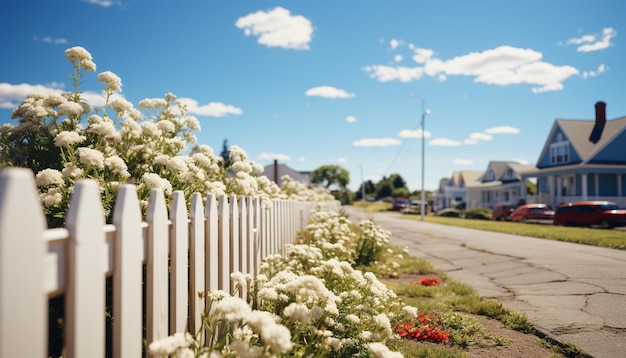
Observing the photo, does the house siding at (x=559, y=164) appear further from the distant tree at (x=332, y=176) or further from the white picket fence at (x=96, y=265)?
the distant tree at (x=332, y=176)

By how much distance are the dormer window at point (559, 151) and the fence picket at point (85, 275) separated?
121ft

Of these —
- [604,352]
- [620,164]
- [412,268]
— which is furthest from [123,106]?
[620,164]

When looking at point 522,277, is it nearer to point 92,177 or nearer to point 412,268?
point 412,268

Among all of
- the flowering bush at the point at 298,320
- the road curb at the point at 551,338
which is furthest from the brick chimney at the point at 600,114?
the flowering bush at the point at 298,320

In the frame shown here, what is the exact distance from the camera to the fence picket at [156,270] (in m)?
2.07

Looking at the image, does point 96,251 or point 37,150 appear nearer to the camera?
point 96,251

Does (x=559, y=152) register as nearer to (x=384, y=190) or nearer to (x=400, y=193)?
(x=400, y=193)

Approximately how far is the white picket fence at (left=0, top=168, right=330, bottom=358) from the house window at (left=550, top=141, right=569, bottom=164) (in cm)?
3597

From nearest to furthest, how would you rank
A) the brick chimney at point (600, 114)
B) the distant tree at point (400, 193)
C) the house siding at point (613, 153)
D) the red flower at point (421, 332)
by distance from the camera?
1. the red flower at point (421, 332)
2. the house siding at point (613, 153)
3. the brick chimney at point (600, 114)
4. the distant tree at point (400, 193)

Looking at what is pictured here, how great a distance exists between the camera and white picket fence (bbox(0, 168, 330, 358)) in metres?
1.23

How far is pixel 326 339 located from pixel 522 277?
5.51 meters

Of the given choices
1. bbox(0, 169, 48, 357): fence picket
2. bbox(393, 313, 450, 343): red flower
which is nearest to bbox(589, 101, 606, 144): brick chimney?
bbox(393, 313, 450, 343): red flower

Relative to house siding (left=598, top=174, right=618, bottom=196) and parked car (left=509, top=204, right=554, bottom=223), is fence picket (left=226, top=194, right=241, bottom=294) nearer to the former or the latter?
parked car (left=509, top=204, right=554, bottom=223)

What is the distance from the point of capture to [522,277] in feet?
22.1
